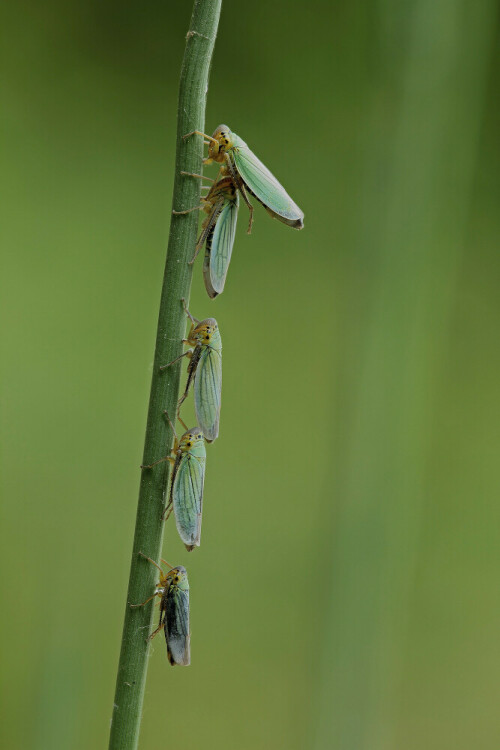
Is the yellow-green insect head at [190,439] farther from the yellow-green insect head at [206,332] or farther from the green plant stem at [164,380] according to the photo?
the green plant stem at [164,380]

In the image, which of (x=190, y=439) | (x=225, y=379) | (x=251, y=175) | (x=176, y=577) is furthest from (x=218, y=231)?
(x=225, y=379)

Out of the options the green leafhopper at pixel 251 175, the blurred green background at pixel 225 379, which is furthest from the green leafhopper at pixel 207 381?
the blurred green background at pixel 225 379

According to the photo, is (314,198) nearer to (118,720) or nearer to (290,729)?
(290,729)

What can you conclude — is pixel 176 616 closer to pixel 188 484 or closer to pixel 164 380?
pixel 188 484

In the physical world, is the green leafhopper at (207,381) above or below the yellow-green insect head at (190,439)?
above

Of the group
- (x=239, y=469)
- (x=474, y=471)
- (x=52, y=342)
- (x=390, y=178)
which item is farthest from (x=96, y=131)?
(x=390, y=178)

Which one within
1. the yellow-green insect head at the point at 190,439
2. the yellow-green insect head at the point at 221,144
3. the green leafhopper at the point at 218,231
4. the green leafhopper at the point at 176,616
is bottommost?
the green leafhopper at the point at 176,616

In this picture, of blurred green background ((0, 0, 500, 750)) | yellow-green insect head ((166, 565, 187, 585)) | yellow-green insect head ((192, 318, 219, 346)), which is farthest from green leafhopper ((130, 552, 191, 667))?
blurred green background ((0, 0, 500, 750))
